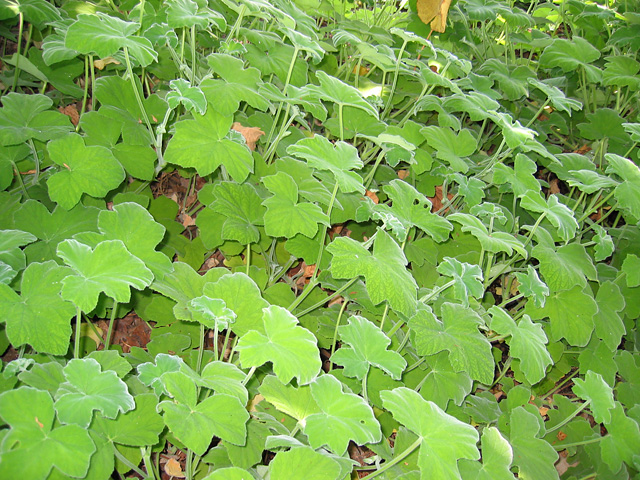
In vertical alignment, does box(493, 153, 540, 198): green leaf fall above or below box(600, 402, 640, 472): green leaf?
above

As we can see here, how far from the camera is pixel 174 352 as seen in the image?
5.49 ft

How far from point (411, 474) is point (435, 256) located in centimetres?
106

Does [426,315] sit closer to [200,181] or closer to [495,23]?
[200,181]

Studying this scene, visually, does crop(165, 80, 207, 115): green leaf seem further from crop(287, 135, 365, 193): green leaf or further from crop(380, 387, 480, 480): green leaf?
crop(380, 387, 480, 480): green leaf

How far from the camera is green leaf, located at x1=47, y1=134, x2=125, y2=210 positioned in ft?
5.15

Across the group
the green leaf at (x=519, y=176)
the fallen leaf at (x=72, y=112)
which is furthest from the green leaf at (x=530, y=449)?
the fallen leaf at (x=72, y=112)

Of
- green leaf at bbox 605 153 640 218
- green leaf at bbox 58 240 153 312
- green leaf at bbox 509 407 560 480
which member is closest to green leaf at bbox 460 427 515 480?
green leaf at bbox 509 407 560 480

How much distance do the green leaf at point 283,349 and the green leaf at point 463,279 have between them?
1.76 ft

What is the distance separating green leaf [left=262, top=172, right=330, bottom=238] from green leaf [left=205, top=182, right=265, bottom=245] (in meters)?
0.15

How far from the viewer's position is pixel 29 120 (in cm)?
175

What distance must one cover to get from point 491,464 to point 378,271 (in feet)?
2.00

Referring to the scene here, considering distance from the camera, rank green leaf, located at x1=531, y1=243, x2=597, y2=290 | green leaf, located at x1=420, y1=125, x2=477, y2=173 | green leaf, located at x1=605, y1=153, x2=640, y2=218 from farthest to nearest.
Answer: green leaf, located at x1=420, y1=125, x2=477, y2=173 < green leaf, located at x1=605, y1=153, x2=640, y2=218 < green leaf, located at x1=531, y1=243, x2=597, y2=290

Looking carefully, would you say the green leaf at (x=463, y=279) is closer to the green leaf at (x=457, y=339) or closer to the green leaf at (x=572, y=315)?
the green leaf at (x=457, y=339)

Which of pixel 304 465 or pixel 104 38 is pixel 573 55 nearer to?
pixel 104 38
